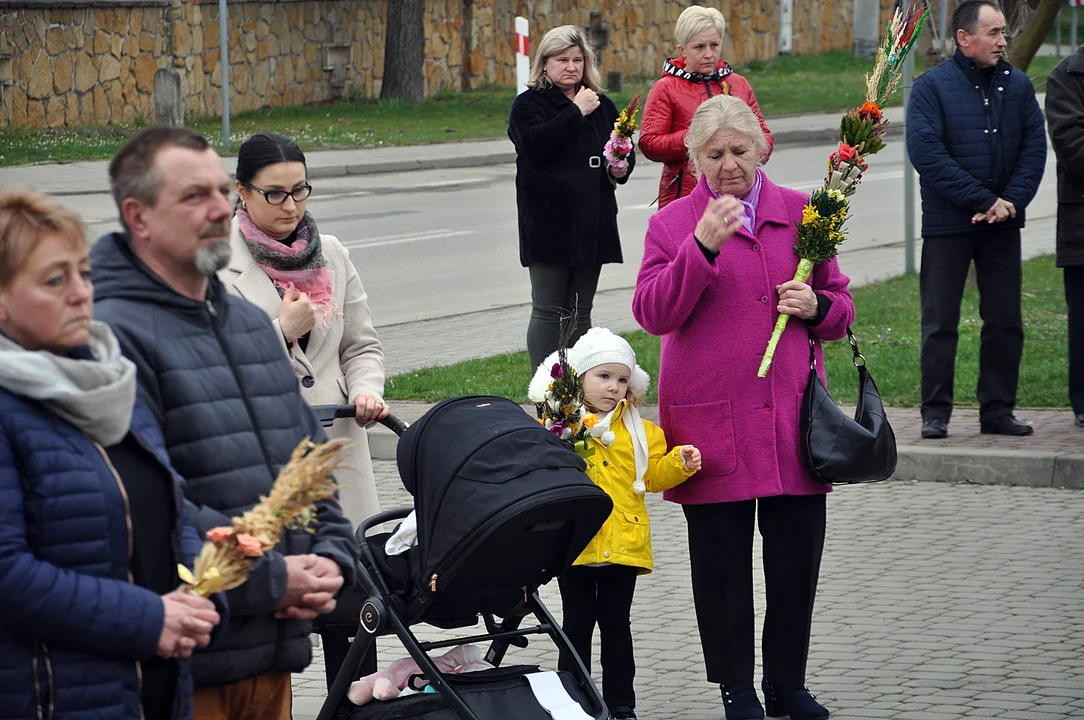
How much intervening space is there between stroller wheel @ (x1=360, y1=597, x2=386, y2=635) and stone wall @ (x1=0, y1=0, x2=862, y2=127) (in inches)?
946

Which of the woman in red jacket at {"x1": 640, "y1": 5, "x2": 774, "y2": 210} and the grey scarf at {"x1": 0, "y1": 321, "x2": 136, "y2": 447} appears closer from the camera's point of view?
the grey scarf at {"x1": 0, "y1": 321, "x2": 136, "y2": 447}

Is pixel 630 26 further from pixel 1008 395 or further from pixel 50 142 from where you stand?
pixel 1008 395

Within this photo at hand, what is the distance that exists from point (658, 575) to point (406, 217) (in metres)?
12.9

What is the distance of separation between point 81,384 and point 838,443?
2.82m

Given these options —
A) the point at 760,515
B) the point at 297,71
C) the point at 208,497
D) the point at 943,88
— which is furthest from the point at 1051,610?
the point at 297,71

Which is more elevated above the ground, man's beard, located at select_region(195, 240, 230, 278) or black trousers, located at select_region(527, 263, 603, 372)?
man's beard, located at select_region(195, 240, 230, 278)

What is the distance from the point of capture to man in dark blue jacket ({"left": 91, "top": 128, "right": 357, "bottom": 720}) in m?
3.21

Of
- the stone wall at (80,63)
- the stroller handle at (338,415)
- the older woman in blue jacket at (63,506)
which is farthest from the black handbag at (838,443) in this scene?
the stone wall at (80,63)

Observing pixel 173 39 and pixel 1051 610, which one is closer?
pixel 1051 610

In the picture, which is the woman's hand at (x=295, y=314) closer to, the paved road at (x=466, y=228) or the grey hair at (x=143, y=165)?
the grey hair at (x=143, y=165)

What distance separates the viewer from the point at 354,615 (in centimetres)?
462

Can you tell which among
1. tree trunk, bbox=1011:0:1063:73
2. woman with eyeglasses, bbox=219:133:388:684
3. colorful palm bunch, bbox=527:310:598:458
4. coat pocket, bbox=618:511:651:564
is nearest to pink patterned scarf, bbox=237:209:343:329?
woman with eyeglasses, bbox=219:133:388:684

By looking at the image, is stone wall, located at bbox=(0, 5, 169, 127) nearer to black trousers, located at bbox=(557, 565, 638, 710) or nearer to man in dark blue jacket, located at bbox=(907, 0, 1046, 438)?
man in dark blue jacket, located at bbox=(907, 0, 1046, 438)

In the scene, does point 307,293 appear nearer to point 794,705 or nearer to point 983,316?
point 794,705
